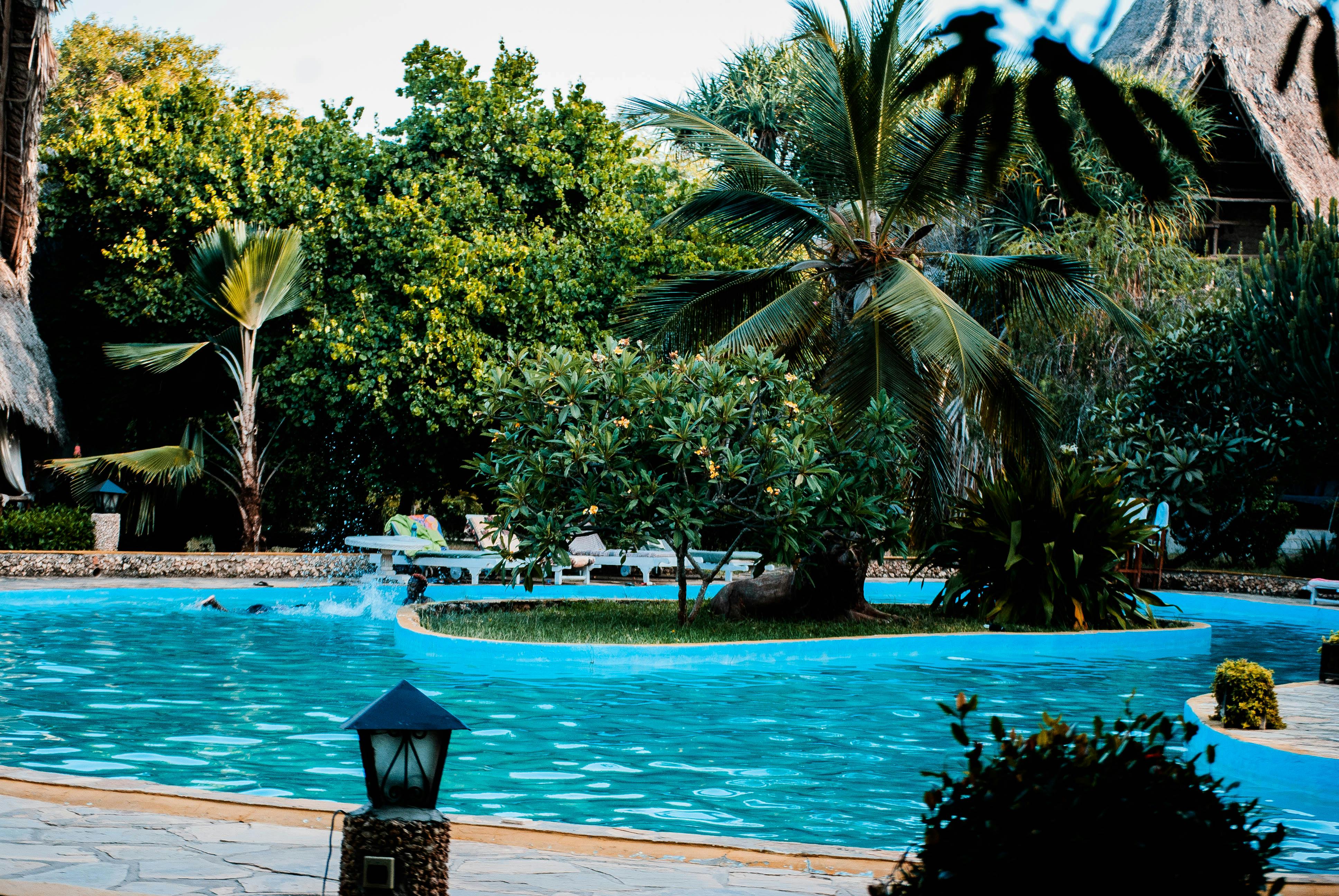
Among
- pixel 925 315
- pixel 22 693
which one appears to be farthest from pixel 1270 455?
pixel 22 693

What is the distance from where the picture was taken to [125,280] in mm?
22938

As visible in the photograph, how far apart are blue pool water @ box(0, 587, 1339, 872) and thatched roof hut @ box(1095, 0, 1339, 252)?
56.8ft

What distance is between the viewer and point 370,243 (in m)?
22.7

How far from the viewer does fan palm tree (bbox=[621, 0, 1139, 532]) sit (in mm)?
15156

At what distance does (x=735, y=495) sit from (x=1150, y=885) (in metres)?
11.9

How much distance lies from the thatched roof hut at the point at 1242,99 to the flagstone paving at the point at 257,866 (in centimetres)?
2540

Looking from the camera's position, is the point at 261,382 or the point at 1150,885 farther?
the point at 261,382

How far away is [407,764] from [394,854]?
29cm

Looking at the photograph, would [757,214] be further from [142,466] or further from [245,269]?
[142,466]

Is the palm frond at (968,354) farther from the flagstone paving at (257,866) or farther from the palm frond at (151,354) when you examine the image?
the palm frond at (151,354)

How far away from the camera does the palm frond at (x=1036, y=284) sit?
16.0 meters

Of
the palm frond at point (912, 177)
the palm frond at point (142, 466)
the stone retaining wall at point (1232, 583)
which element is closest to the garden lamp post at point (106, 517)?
the palm frond at point (142, 466)

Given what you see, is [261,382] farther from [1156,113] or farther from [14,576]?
[1156,113]

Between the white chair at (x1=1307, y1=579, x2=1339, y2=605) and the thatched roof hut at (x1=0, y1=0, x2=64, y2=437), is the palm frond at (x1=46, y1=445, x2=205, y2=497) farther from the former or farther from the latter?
the white chair at (x1=1307, y1=579, x2=1339, y2=605)
